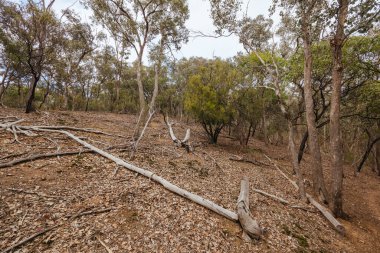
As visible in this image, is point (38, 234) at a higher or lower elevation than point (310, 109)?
lower

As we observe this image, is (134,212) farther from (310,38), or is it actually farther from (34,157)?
(310,38)

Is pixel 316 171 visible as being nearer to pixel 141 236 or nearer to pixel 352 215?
pixel 352 215

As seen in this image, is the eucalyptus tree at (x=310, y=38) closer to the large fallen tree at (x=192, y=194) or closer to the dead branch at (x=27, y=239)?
the large fallen tree at (x=192, y=194)

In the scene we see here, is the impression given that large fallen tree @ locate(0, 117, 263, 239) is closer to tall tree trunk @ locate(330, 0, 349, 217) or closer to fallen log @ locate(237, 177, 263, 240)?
fallen log @ locate(237, 177, 263, 240)

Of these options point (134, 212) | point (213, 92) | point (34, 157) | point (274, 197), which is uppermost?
point (213, 92)

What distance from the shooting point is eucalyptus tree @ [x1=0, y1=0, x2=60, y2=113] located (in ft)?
36.7

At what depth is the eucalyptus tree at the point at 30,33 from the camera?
441 inches

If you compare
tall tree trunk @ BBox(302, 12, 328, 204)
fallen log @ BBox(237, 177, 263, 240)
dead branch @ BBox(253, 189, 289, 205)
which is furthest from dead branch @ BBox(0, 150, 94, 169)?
tall tree trunk @ BBox(302, 12, 328, 204)

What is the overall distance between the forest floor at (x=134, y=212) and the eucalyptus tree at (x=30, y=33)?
6440 millimetres

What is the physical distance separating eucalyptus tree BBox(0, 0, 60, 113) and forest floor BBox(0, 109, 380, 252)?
644 centimetres

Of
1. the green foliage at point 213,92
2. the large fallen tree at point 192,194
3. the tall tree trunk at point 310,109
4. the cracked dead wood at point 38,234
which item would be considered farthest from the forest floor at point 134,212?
the green foliage at point 213,92

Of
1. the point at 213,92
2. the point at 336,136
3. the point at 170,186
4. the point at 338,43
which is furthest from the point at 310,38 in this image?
the point at 170,186

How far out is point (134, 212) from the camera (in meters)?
5.04

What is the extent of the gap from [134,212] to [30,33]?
12.8m
